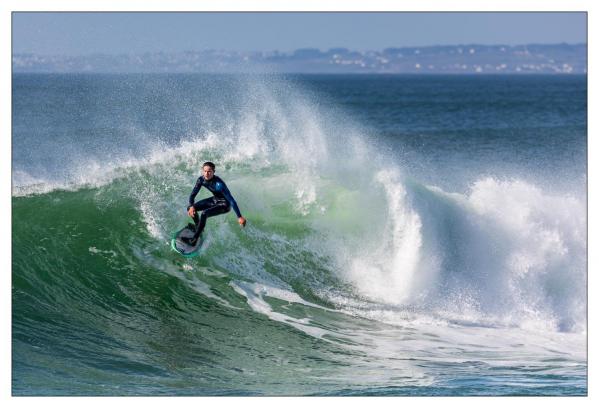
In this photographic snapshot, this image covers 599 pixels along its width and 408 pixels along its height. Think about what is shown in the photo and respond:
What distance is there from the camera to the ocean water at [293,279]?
8359 millimetres

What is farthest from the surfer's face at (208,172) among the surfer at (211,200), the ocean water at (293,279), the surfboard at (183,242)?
the ocean water at (293,279)

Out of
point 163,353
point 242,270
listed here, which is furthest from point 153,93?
point 163,353

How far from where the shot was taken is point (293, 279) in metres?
11.6

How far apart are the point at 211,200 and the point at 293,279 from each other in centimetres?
241

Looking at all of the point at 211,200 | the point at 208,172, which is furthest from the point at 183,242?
the point at 208,172

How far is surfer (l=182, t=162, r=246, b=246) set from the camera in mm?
9398

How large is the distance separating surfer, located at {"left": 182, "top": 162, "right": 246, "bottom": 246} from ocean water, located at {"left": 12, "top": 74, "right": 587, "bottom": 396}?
1512 millimetres

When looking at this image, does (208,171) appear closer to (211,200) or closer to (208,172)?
(208,172)

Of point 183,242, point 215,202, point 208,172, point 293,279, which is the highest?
point 208,172

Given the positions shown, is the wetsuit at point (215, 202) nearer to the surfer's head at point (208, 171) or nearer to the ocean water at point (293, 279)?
the surfer's head at point (208, 171)

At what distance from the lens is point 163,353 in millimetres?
8727

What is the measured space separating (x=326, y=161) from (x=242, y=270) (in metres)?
2.96

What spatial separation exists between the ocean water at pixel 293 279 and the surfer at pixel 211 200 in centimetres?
151

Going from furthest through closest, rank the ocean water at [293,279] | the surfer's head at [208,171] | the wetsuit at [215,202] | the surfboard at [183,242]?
the surfboard at [183,242]
the wetsuit at [215,202]
the surfer's head at [208,171]
the ocean water at [293,279]
